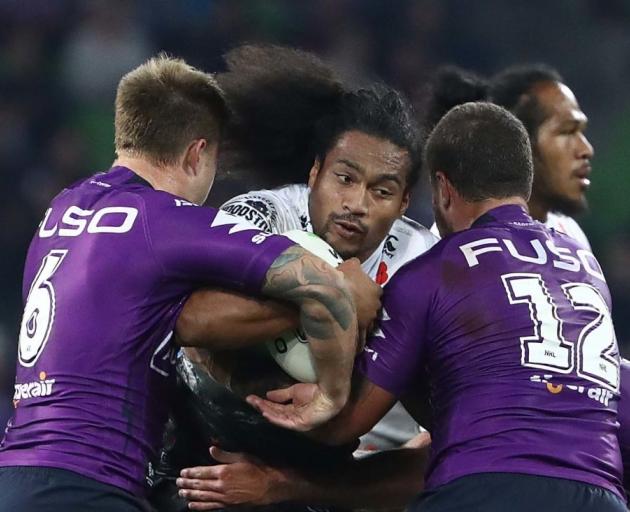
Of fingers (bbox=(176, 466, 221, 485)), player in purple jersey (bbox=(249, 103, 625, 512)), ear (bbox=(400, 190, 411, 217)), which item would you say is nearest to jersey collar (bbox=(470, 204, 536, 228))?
player in purple jersey (bbox=(249, 103, 625, 512))

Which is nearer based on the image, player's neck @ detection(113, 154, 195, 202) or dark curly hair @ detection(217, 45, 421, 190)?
player's neck @ detection(113, 154, 195, 202)

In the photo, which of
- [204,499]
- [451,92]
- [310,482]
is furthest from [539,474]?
[451,92]

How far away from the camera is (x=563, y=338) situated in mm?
3414

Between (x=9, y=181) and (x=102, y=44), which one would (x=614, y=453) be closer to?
(x=9, y=181)

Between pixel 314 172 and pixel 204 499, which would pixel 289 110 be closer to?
pixel 314 172

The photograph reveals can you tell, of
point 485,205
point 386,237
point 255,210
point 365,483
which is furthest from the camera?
point 386,237

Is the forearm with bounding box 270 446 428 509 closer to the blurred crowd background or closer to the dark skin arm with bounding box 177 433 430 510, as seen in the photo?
the dark skin arm with bounding box 177 433 430 510

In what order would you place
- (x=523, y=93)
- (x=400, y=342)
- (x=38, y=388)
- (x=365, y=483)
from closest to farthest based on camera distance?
1. (x=38, y=388)
2. (x=400, y=342)
3. (x=365, y=483)
4. (x=523, y=93)

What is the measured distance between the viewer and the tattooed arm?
327cm

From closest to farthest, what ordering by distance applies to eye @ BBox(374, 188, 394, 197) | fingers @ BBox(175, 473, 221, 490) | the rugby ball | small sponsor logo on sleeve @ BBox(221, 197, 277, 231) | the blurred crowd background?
the rugby ball → fingers @ BBox(175, 473, 221, 490) → small sponsor logo on sleeve @ BBox(221, 197, 277, 231) → eye @ BBox(374, 188, 394, 197) → the blurred crowd background

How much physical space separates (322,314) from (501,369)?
1.70 ft

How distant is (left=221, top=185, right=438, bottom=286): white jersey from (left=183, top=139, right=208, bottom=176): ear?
47 centimetres

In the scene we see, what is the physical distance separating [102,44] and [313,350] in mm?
6468

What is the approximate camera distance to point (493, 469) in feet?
10.8
